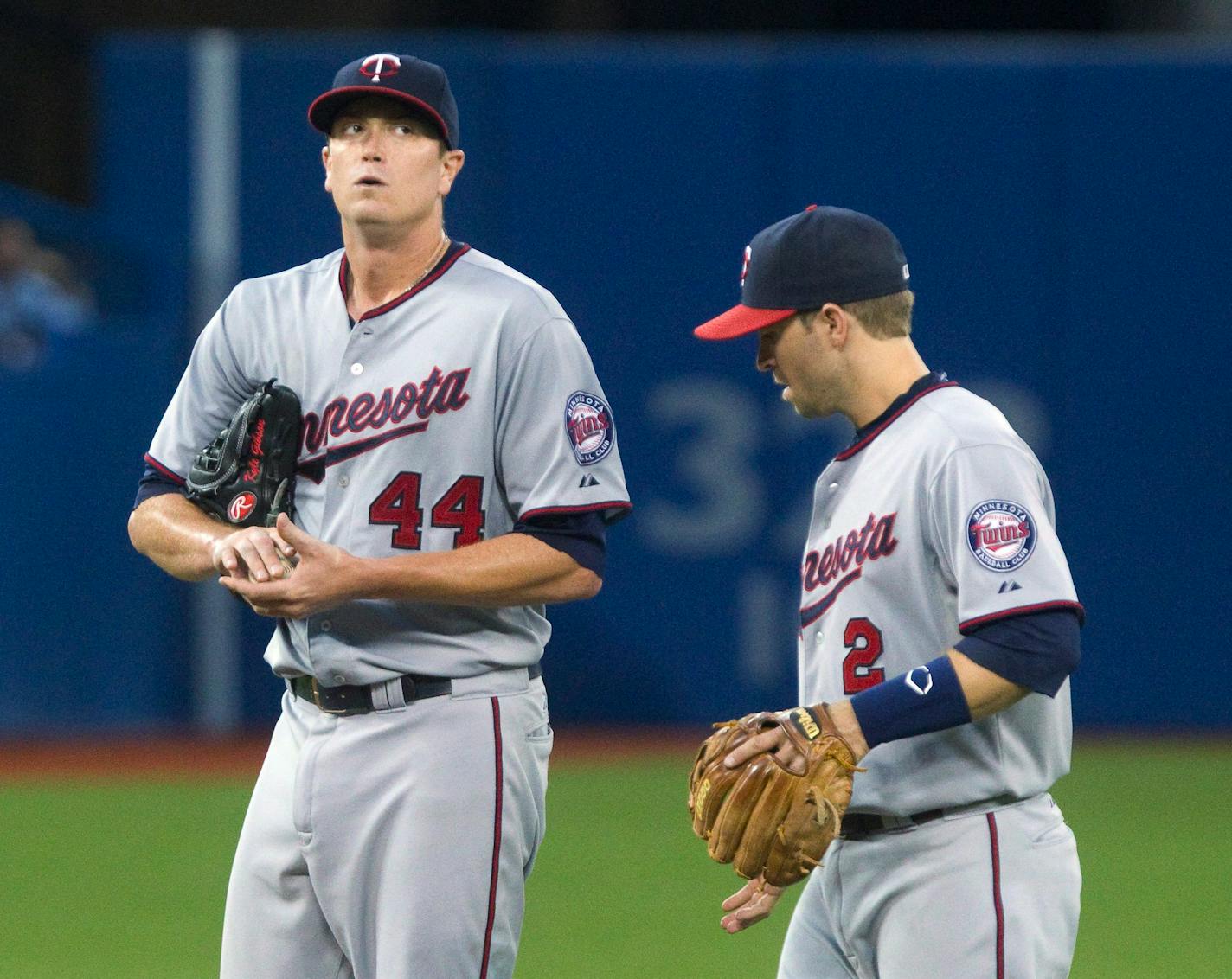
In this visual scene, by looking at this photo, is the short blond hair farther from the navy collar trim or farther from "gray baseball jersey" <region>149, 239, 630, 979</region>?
the navy collar trim

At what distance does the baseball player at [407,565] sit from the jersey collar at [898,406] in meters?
0.38

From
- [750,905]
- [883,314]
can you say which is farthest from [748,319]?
[750,905]

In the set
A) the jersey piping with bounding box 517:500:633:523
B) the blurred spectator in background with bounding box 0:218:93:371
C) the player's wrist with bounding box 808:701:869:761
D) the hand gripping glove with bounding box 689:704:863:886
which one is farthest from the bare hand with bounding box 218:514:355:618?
the blurred spectator in background with bounding box 0:218:93:371

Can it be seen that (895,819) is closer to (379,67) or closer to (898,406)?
(898,406)

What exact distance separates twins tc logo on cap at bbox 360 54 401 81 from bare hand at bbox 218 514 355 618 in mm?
700

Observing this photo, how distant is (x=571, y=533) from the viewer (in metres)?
2.72

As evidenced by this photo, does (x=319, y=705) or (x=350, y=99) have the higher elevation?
(x=350, y=99)

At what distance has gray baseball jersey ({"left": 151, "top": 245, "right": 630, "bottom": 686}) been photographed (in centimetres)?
270

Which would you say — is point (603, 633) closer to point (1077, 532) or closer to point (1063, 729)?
point (1077, 532)

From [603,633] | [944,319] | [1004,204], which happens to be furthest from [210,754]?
[1004,204]

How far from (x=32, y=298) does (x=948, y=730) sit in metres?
8.45

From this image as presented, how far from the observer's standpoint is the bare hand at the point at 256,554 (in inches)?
100

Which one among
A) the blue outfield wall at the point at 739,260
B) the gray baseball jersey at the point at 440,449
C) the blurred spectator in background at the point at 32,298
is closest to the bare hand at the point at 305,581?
the gray baseball jersey at the point at 440,449

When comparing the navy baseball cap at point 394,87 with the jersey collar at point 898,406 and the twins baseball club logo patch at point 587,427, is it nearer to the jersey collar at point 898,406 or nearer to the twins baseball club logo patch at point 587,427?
the twins baseball club logo patch at point 587,427
